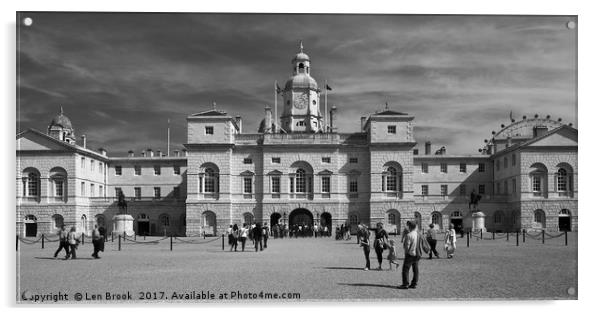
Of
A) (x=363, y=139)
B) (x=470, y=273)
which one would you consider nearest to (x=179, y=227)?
(x=363, y=139)

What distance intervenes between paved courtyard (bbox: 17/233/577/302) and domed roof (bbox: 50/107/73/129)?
5000mm

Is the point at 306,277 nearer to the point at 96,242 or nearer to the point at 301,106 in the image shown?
the point at 96,242

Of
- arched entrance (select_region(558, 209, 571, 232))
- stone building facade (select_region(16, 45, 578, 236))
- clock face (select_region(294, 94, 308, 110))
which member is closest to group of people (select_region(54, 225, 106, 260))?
arched entrance (select_region(558, 209, 571, 232))

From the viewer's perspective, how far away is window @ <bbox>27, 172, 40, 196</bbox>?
157ft

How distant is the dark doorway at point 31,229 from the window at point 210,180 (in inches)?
676

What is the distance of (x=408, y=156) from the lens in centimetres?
5347

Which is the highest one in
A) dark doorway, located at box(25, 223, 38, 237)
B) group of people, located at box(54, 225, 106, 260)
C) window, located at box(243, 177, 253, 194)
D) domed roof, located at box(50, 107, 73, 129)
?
domed roof, located at box(50, 107, 73, 129)

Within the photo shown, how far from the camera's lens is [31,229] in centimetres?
3556

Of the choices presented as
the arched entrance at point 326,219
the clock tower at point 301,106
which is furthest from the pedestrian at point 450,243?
the clock tower at point 301,106

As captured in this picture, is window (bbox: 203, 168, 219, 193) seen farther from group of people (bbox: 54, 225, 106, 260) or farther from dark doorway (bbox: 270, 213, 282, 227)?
group of people (bbox: 54, 225, 106, 260)

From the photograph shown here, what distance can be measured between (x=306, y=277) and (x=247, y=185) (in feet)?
119
